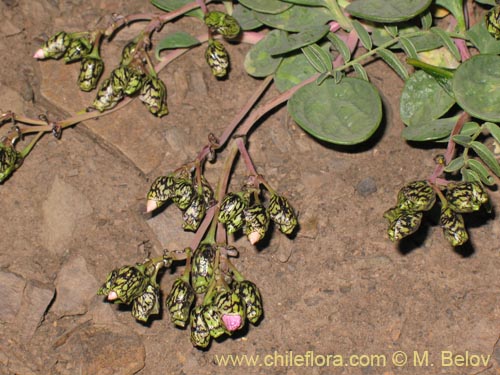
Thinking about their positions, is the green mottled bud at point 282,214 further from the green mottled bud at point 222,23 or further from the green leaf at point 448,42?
the green leaf at point 448,42

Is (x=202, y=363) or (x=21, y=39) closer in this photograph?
(x=202, y=363)

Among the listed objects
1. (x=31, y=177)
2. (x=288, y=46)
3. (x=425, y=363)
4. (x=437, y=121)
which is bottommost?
(x=425, y=363)

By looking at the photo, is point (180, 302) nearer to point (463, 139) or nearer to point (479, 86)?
point (463, 139)

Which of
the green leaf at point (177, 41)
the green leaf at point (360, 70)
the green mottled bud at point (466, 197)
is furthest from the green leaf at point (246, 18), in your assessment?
the green mottled bud at point (466, 197)

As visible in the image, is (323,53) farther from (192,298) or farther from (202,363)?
(202,363)

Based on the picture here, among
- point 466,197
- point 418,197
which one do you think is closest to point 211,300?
point 418,197

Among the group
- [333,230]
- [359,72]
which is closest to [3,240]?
[333,230]

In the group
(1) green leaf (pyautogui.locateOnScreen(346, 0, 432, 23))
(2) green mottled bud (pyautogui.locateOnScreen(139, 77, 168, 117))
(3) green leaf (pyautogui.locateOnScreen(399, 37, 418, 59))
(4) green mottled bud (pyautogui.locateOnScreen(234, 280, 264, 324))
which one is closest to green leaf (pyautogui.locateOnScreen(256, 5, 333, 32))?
(1) green leaf (pyautogui.locateOnScreen(346, 0, 432, 23))
